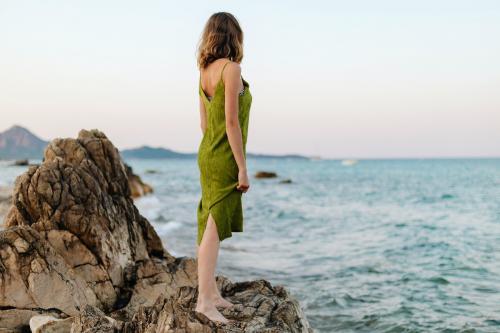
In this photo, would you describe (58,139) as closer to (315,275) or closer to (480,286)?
(315,275)

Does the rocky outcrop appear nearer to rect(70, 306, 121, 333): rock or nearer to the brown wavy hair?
rect(70, 306, 121, 333): rock

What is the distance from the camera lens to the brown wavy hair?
5012 mm

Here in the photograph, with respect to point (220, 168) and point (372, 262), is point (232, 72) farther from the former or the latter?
point (372, 262)

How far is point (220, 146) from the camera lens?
5145mm

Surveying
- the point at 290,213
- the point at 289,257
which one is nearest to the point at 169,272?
the point at 289,257

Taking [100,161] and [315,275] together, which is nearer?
[100,161]

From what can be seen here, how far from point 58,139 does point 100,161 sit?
0.64m

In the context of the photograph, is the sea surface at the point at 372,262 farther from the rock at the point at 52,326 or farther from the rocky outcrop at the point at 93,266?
the rock at the point at 52,326

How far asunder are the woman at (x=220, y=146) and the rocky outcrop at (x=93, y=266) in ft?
1.67

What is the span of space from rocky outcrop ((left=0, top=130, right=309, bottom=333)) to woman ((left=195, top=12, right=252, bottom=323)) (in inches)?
20.1

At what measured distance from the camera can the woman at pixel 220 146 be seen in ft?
16.3

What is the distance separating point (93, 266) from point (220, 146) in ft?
8.10

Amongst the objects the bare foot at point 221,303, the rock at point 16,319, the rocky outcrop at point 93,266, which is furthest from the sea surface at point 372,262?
the rock at point 16,319

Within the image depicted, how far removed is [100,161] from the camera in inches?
303
